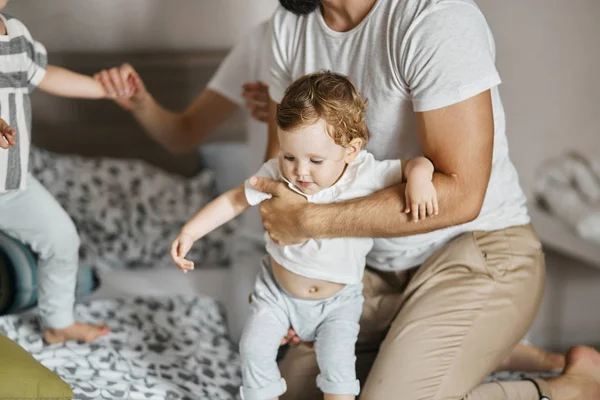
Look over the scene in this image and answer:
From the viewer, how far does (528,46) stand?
9.59 ft

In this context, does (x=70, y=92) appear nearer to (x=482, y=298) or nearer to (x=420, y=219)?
(x=420, y=219)

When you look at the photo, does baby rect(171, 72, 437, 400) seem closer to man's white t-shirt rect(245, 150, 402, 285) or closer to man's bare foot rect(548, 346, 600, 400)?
man's white t-shirt rect(245, 150, 402, 285)

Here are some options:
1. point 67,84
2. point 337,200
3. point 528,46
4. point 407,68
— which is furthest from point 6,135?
point 528,46

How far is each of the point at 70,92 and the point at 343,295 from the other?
82 cm

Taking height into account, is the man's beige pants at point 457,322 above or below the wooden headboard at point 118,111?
below

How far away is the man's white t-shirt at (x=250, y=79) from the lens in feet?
7.08

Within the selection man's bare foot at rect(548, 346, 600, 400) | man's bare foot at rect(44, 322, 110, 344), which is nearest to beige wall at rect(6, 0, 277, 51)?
man's bare foot at rect(44, 322, 110, 344)

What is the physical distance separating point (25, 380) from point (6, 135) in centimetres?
49

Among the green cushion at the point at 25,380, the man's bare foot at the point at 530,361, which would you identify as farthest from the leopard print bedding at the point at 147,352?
the man's bare foot at the point at 530,361

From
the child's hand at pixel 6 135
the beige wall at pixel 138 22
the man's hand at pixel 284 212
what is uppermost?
the beige wall at pixel 138 22

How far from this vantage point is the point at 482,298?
5.37 ft

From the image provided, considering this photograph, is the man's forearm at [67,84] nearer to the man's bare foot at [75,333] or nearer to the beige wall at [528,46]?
the man's bare foot at [75,333]

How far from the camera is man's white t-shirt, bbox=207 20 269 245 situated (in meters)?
2.16

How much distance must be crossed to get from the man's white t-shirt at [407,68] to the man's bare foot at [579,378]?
0.38 m
